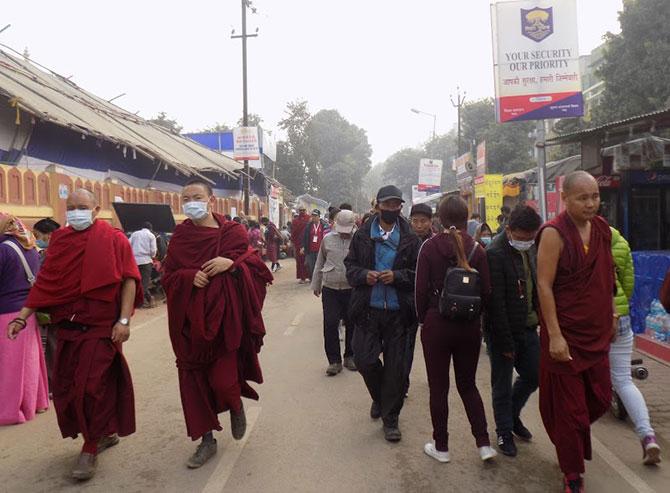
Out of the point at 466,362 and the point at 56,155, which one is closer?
the point at 466,362

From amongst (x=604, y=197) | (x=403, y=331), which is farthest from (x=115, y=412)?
(x=604, y=197)

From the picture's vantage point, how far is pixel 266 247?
17969mm

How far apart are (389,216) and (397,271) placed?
0.43 m

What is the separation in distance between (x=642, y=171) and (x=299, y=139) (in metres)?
38.4

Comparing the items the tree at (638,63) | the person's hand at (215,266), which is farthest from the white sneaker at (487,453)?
the tree at (638,63)

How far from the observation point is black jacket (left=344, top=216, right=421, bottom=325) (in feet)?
13.1

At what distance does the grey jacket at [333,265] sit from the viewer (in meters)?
5.75

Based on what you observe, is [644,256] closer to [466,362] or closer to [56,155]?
[466,362]

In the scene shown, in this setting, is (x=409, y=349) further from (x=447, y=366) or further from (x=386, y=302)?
(x=447, y=366)

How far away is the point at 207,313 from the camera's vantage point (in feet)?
11.8

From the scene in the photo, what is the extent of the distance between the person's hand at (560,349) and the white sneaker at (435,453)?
107 centimetres

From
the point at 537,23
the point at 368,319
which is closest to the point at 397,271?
the point at 368,319

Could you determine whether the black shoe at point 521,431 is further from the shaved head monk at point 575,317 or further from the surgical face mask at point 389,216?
the surgical face mask at point 389,216

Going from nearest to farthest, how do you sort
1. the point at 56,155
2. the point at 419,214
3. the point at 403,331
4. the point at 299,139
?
the point at 403,331 < the point at 419,214 < the point at 56,155 < the point at 299,139
